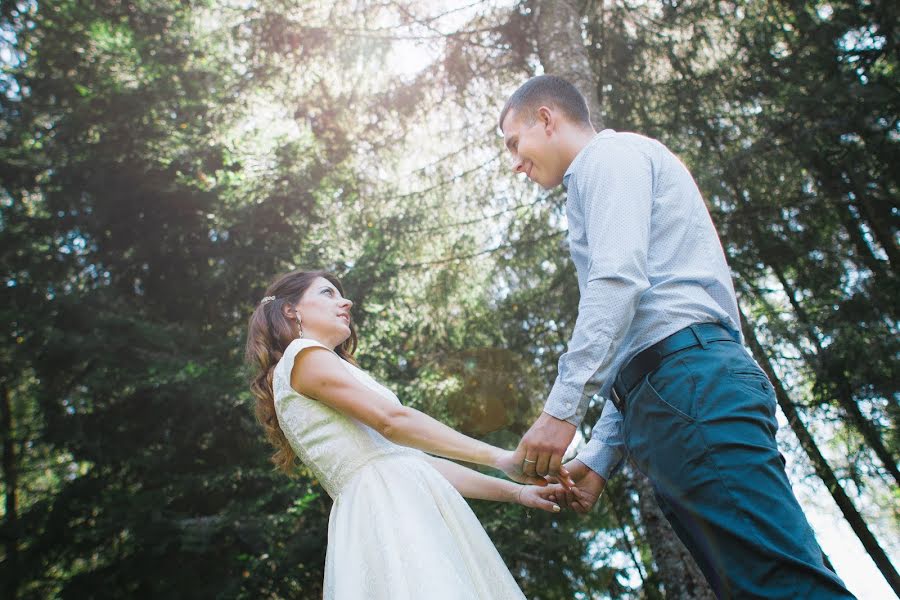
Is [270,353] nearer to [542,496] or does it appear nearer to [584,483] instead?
[542,496]

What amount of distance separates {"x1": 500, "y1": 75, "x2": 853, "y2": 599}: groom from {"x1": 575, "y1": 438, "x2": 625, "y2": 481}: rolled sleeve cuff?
6cm

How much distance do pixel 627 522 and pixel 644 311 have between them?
9277 millimetres

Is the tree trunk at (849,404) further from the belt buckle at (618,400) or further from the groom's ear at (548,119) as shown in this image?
the belt buckle at (618,400)

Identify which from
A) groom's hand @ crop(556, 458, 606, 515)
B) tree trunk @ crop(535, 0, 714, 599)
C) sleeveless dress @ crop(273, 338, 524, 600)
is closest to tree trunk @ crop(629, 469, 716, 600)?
tree trunk @ crop(535, 0, 714, 599)

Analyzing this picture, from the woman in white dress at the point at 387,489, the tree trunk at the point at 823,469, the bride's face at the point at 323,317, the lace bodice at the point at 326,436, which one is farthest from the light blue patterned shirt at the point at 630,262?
the tree trunk at the point at 823,469

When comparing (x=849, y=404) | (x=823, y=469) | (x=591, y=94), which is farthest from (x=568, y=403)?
(x=823, y=469)

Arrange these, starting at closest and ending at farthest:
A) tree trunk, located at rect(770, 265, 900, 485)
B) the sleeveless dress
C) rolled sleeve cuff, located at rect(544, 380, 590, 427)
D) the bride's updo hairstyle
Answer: rolled sleeve cuff, located at rect(544, 380, 590, 427)
the sleeveless dress
the bride's updo hairstyle
tree trunk, located at rect(770, 265, 900, 485)

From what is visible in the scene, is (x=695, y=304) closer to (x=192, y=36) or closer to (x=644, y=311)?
(x=644, y=311)

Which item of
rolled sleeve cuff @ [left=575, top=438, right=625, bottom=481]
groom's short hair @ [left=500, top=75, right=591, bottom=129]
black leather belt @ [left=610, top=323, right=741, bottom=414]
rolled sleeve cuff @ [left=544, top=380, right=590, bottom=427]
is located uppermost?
groom's short hair @ [left=500, top=75, right=591, bottom=129]

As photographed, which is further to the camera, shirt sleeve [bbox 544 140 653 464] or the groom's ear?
the groom's ear

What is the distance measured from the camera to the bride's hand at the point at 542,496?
2.29 m

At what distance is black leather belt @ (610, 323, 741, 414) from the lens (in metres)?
1.71

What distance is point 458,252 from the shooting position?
7.95 metres

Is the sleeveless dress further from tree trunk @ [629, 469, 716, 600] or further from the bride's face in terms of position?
tree trunk @ [629, 469, 716, 600]
